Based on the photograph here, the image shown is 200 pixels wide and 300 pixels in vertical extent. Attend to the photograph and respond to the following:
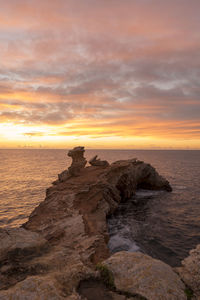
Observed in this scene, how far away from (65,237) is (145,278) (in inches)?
379

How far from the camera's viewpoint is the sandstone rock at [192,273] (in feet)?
23.3

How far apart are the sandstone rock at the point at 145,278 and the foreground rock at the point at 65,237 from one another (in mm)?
1072

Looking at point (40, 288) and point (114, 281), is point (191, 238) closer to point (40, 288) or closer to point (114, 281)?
point (114, 281)

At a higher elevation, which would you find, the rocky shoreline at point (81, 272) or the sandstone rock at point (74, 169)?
the sandstone rock at point (74, 169)

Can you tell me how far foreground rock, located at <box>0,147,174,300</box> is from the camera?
690 centimetres

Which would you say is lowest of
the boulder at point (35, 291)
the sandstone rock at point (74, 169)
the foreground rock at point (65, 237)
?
the foreground rock at point (65, 237)

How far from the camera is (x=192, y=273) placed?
7.71 meters

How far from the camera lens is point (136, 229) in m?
21.0

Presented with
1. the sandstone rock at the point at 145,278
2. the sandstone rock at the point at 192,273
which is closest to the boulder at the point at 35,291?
the sandstone rock at the point at 145,278

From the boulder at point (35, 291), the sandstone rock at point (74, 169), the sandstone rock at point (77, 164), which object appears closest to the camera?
the boulder at point (35, 291)

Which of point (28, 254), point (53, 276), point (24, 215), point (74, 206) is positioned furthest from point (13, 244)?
point (24, 215)

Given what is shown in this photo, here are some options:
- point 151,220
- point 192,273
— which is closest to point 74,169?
point 151,220

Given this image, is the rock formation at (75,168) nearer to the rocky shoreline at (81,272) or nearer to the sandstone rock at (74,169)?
the sandstone rock at (74,169)

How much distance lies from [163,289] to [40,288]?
4161mm
